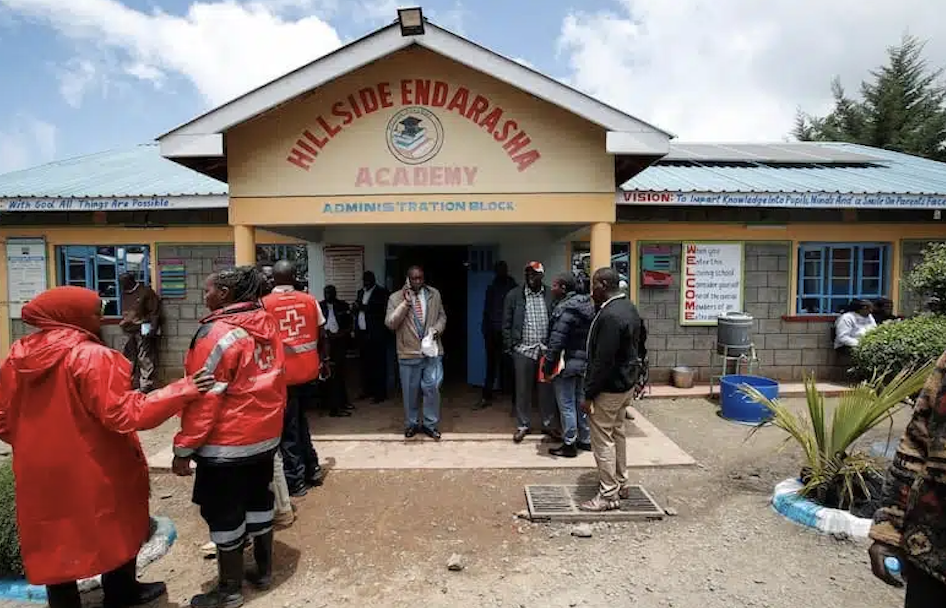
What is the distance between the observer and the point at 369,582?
3348 millimetres

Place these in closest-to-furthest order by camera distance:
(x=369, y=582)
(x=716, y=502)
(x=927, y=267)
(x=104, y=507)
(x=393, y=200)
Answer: (x=104, y=507)
(x=369, y=582)
(x=716, y=502)
(x=393, y=200)
(x=927, y=267)

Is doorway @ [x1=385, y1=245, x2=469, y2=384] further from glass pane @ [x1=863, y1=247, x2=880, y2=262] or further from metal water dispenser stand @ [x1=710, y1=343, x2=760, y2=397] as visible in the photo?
glass pane @ [x1=863, y1=247, x2=880, y2=262]

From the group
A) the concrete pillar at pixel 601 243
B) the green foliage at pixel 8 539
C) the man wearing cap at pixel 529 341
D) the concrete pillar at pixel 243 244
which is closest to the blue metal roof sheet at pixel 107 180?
the concrete pillar at pixel 243 244

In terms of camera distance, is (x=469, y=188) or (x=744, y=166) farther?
(x=744, y=166)

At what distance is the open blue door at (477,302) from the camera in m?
8.44

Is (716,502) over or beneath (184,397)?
beneath

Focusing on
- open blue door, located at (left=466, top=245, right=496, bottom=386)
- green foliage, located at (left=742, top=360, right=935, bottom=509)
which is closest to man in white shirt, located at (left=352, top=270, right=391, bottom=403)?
open blue door, located at (left=466, top=245, right=496, bottom=386)

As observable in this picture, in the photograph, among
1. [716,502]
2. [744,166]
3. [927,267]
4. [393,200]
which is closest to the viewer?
[716,502]

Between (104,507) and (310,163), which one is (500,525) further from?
(310,163)

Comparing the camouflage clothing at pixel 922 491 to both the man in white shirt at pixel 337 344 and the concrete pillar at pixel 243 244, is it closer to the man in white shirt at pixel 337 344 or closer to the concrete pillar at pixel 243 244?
the concrete pillar at pixel 243 244

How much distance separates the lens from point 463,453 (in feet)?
17.8

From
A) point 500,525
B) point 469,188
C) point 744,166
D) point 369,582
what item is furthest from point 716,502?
point 744,166

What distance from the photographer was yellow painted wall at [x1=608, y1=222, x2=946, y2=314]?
26.2 ft

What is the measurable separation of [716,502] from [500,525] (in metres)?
1.77
